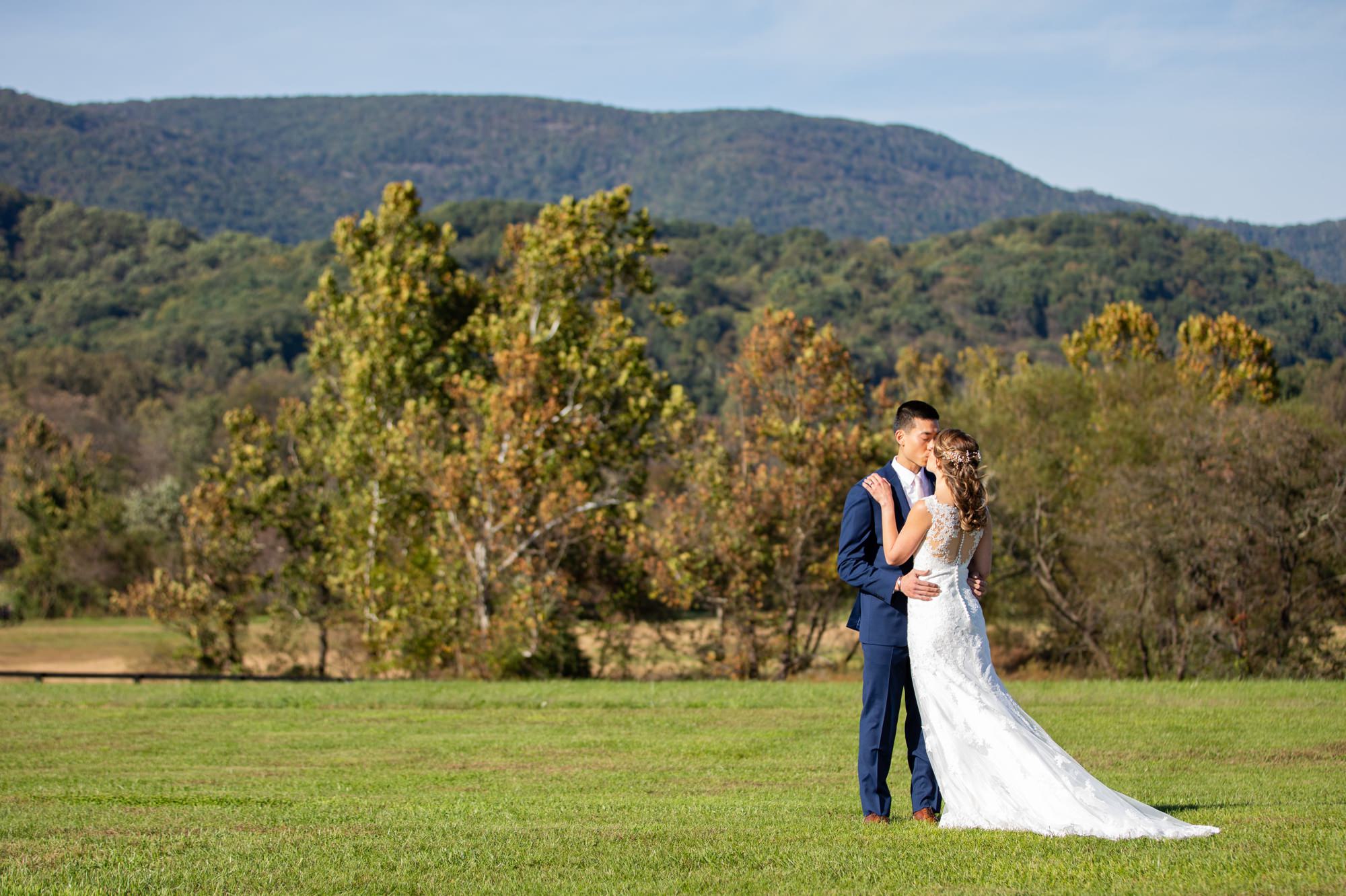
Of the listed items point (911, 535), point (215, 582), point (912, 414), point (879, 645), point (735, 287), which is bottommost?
point (215, 582)

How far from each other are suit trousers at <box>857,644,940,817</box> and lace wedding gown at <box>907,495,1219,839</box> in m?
0.11

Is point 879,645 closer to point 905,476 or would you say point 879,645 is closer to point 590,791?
point 905,476

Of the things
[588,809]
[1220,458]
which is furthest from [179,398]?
[588,809]

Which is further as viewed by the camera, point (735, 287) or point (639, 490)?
point (735, 287)

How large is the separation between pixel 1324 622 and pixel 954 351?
96.2m

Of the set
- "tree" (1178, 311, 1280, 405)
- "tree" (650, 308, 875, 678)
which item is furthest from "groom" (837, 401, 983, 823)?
"tree" (1178, 311, 1280, 405)

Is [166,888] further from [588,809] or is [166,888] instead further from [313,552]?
[313,552]

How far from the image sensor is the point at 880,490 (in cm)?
721

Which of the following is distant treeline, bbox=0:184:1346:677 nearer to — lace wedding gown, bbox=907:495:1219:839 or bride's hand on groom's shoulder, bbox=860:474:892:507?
lace wedding gown, bbox=907:495:1219:839

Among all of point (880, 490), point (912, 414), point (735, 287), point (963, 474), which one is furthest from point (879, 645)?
point (735, 287)

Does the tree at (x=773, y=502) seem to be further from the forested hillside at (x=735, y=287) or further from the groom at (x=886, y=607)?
the forested hillside at (x=735, y=287)

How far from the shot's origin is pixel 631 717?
15.9 metres

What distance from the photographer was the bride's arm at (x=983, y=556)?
725 cm

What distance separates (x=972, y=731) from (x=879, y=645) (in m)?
0.70
